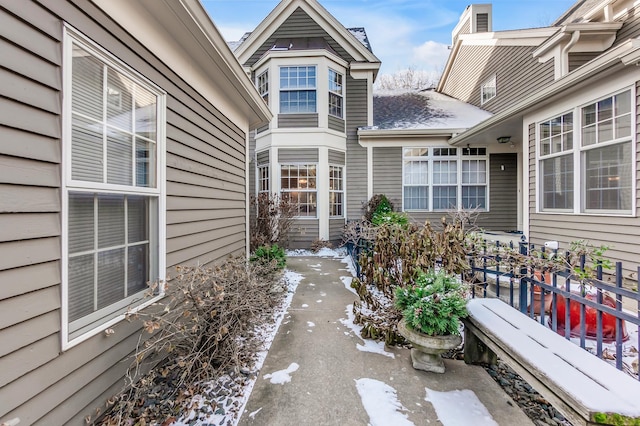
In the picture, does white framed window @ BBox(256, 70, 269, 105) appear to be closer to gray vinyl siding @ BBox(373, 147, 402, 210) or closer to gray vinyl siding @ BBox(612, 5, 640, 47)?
gray vinyl siding @ BBox(373, 147, 402, 210)

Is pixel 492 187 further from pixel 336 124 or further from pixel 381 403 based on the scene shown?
pixel 381 403

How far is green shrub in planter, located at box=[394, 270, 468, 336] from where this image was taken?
252 centimetres

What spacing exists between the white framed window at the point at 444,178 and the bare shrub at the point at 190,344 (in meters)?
7.66

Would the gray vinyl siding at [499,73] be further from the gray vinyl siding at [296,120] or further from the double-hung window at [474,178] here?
the gray vinyl siding at [296,120]

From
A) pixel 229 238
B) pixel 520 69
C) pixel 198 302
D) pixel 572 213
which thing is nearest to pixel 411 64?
pixel 520 69

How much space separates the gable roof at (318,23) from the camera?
902cm

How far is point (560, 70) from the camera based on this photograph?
6629mm

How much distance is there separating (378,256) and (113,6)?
3.32 metres

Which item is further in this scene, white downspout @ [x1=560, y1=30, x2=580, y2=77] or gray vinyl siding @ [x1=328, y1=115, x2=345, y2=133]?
gray vinyl siding @ [x1=328, y1=115, x2=345, y2=133]

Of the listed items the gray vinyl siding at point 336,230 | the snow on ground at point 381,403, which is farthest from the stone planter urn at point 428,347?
the gray vinyl siding at point 336,230

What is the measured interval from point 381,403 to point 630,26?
8.75 m

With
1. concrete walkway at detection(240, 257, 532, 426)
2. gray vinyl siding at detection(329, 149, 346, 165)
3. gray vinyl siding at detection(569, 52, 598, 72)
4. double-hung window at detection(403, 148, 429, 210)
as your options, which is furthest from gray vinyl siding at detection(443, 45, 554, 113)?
concrete walkway at detection(240, 257, 532, 426)

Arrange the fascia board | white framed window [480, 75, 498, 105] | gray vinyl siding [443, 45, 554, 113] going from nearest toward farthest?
the fascia board, gray vinyl siding [443, 45, 554, 113], white framed window [480, 75, 498, 105]

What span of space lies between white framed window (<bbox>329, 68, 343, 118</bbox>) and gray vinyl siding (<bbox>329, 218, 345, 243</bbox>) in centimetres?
332
